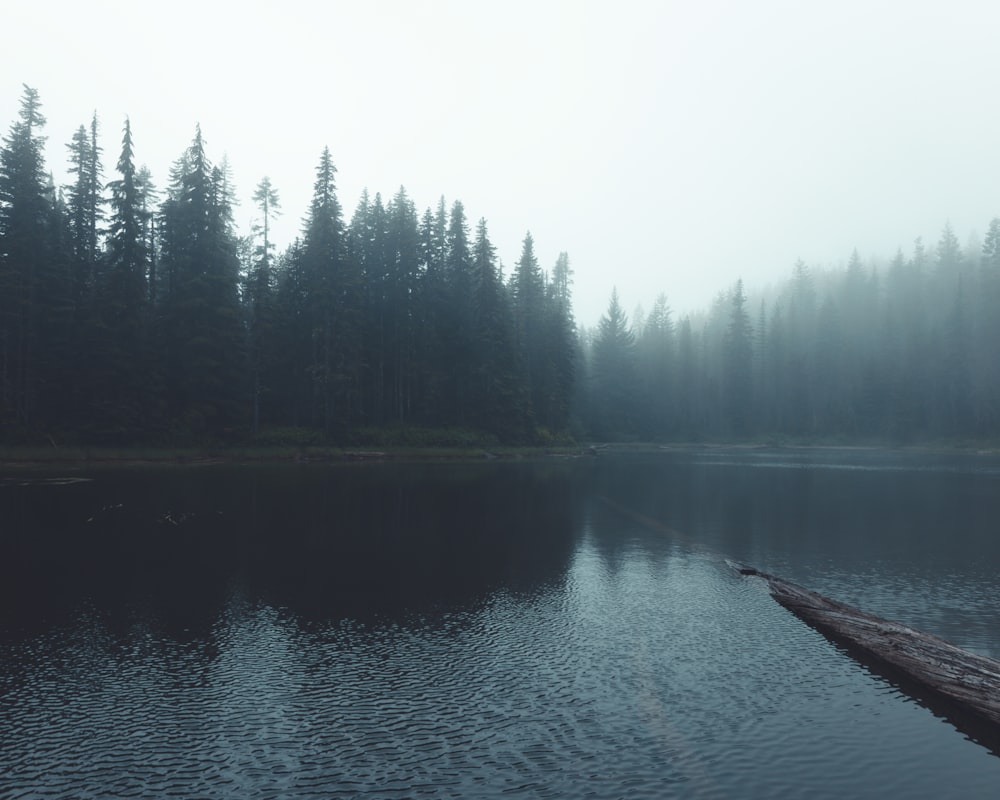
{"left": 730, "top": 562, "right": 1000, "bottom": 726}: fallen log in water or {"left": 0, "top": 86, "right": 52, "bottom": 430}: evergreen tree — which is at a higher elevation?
{"left": 0, "top": 86, "right": 52, "bottom": 430}: evergreen tree

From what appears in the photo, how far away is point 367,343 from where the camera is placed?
278 ft

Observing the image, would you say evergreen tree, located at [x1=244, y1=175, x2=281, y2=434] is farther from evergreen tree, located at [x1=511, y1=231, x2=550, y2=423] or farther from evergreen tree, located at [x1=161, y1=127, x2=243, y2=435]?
evergreen tree, located at [x1=511, y1=231, x2=550, y2=423]

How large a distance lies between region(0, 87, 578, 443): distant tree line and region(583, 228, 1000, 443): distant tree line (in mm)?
33086

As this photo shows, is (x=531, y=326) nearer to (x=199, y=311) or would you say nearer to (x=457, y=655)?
(x=199, y=311)

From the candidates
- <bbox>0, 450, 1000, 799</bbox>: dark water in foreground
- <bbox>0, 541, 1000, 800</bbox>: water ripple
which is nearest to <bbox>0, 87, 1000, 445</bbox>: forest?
<bbox>0, 450, 1000, 799</bbox>: dark water in foreground

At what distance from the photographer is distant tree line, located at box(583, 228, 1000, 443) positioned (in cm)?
11969

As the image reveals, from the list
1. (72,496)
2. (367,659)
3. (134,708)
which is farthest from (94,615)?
(72,496)

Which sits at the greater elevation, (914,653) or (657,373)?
(657,373)

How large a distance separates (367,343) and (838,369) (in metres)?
105

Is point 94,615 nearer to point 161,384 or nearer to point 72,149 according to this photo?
point 161,384

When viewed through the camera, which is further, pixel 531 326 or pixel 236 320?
pixel 531 326

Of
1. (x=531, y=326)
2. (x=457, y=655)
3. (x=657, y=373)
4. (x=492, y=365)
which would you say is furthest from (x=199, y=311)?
(x=657, y=373)

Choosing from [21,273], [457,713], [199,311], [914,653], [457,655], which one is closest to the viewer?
[457,713]

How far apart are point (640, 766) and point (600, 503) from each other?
35.7m
